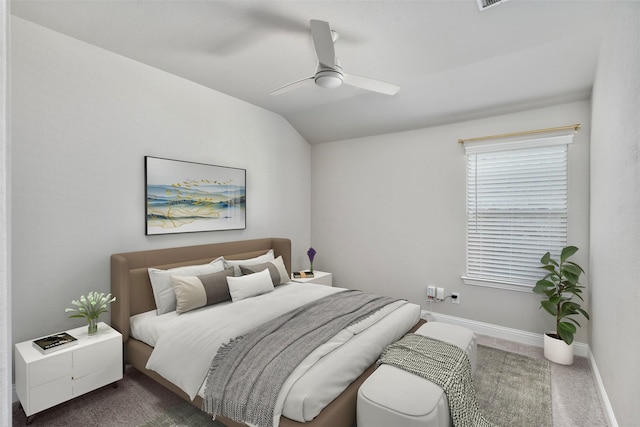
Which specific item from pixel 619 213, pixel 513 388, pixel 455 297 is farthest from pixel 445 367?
pixel 455 297

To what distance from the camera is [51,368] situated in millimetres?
2119

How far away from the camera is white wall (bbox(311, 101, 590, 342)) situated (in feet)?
10.7

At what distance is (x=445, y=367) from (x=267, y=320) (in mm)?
1308

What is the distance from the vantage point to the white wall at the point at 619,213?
1656mm

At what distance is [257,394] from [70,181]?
7.56 feet

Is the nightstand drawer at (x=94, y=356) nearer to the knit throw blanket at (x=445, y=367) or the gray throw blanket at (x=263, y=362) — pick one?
the gray throw blanket at (x=263, y=362)

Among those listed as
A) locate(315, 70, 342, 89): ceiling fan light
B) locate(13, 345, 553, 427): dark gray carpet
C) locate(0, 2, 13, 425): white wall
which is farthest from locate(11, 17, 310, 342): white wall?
locate(0, 2, 13, 425): white wall

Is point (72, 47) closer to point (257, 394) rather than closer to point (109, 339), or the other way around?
point (109, 339)

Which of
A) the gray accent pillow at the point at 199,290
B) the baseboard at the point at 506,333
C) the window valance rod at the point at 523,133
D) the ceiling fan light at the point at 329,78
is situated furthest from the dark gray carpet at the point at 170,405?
the ceiling fan light at the point at 329,78

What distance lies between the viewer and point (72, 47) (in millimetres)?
2598

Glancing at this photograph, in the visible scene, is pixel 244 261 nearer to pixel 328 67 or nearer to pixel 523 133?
pixel 328 67

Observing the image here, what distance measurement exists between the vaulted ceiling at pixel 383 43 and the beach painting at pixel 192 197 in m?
0.95

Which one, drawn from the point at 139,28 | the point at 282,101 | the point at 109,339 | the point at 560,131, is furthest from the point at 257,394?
the point at 560,131

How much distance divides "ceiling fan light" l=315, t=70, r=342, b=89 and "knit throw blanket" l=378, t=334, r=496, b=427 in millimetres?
1955
